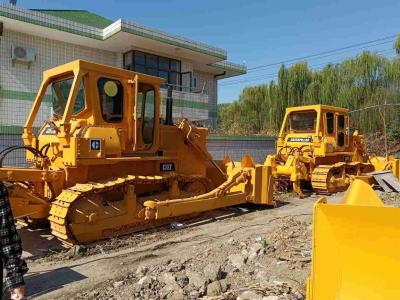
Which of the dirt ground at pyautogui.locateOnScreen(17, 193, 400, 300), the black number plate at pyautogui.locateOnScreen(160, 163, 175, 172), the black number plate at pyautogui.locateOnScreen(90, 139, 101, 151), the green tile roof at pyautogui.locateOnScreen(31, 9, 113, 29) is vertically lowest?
the dirt ground at pyautogui.locateOnScreen(17, 193, 400, 300)

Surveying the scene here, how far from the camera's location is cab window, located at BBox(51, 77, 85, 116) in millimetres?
6312

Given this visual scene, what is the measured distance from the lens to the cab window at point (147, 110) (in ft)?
23.2

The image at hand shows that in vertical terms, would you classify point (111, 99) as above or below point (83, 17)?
below

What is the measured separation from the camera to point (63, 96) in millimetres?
6672

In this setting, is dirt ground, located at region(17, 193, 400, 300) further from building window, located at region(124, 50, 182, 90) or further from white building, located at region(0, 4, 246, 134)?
building window, located at region(124, 50, 182, 90)

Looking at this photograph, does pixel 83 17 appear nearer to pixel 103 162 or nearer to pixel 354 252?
pixel 103 162

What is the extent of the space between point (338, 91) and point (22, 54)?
1952 cm

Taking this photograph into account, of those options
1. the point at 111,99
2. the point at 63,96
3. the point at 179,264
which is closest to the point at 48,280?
the point at 179,264

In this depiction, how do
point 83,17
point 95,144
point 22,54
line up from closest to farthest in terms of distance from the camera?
point 95,144 → point 22,54 → point 83,17

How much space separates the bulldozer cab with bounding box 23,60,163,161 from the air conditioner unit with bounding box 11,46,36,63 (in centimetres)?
887

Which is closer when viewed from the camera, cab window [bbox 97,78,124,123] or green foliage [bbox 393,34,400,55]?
cab window [bbox 97,78,124,123]

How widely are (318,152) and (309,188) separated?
4.83 feet

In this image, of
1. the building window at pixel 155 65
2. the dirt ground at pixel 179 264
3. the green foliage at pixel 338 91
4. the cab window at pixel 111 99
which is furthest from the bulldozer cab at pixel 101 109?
the green foliage at pixel 338 91

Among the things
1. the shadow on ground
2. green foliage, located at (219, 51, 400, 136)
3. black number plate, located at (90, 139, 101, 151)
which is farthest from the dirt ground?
green foliage, located at (219, 51, 400, 136)
